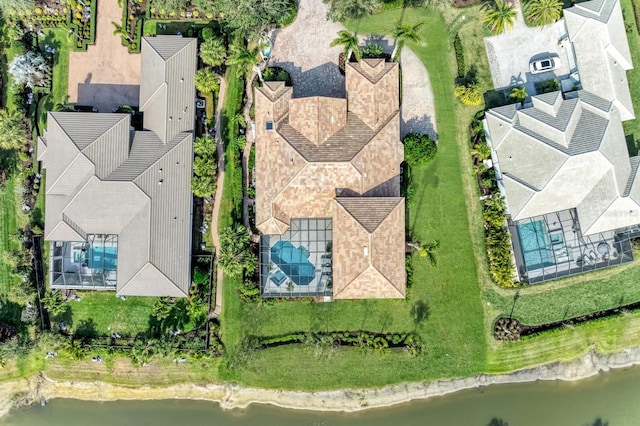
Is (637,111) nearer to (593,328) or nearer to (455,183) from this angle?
(455,183)

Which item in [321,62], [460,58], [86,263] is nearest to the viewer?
[86,263]

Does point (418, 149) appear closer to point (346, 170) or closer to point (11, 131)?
point (346, 170)

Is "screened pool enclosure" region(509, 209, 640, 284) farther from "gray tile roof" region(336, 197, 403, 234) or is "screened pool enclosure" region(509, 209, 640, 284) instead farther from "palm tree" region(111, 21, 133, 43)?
"palm tree" region(111, 21, 133, 43)

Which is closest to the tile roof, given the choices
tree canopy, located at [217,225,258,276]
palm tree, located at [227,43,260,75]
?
tree canopy, located at [217,225,258,276]

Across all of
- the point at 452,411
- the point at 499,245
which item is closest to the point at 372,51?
the point at 499,245

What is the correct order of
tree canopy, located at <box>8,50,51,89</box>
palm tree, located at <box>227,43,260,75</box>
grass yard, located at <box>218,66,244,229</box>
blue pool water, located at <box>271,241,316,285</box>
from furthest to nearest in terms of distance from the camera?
grass yard, located at <box>218,66,244,229</box>, tree canopy, located at <box>8,50,51,89</box>, blue pool water, located at <box>271,241,316,285</box>, palm tree, located at <box>227,43,260,75</box>

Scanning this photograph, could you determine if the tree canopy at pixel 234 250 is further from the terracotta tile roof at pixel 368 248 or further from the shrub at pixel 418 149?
the shrub at pixel 418 149
